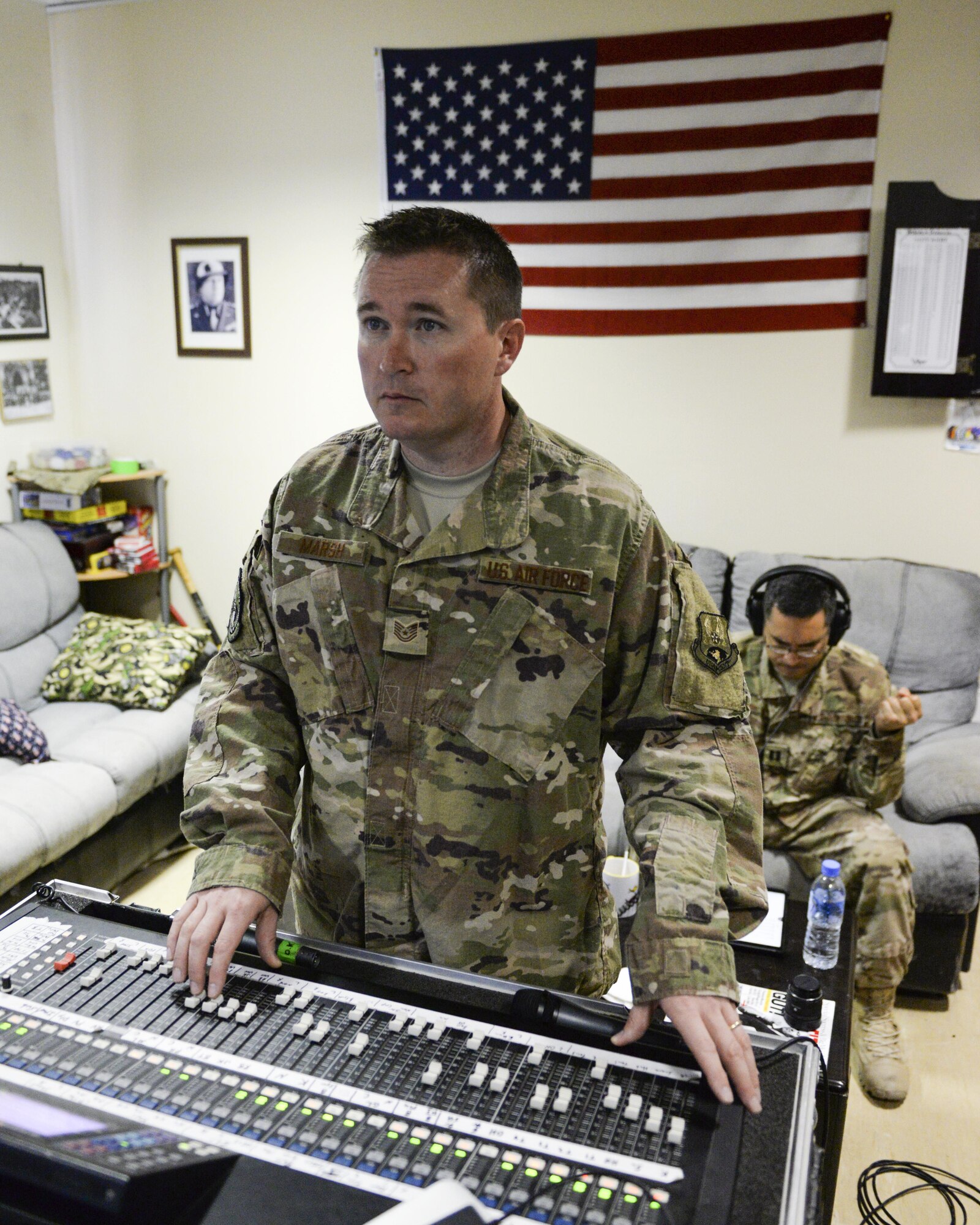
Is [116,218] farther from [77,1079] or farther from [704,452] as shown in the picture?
[77,1079]

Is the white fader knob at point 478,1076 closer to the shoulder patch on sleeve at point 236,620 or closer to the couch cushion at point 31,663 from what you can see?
the shoulder patch on sleeve at point 236,620

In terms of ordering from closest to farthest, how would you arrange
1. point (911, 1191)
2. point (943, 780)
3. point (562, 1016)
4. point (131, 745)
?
point (562, 1016) → point (911, 1191) → point (943, 780) → point (131, 745)

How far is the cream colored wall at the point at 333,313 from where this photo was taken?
3.41 meters

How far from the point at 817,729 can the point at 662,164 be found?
2002 mm

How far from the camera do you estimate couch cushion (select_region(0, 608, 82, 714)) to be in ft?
11.3

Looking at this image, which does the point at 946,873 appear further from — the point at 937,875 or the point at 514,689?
the point at 514,689

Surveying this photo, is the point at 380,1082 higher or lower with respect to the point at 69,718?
higher

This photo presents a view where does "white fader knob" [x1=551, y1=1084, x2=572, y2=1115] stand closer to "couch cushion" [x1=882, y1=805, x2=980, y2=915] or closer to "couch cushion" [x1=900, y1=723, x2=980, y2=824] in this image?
"couch cushion" [x1=882, y1=805, x2=980, y2=915]

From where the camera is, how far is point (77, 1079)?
81 cm

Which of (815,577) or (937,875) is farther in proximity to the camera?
(937,875)

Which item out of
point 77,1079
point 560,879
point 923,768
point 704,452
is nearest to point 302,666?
point 560,879

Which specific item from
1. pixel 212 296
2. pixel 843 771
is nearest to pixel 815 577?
pixel 843 771

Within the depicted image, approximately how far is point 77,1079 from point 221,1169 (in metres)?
0.17

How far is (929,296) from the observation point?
3270mm
